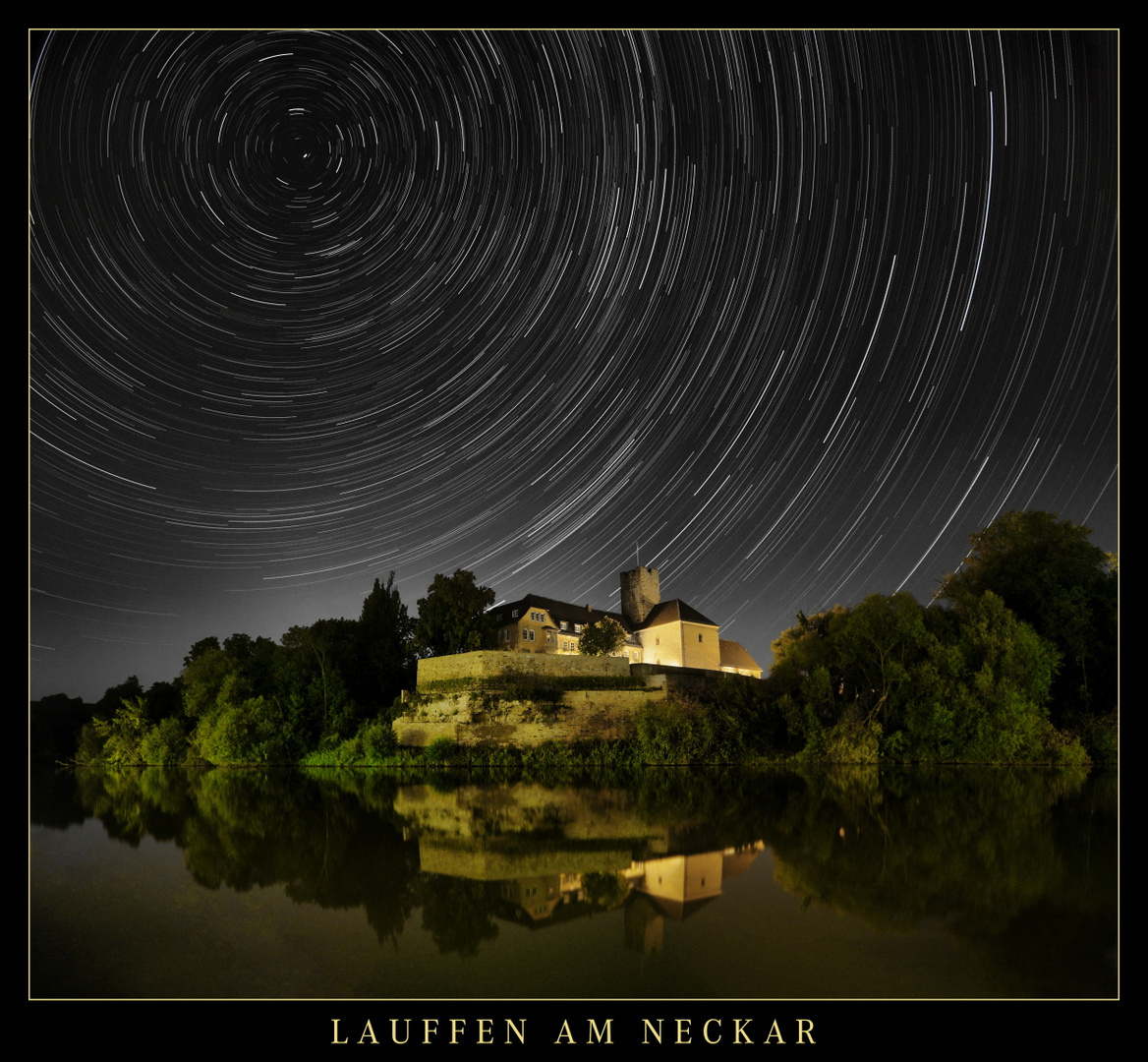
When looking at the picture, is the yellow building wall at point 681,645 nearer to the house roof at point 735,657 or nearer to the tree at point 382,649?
the house roof at point 735,657

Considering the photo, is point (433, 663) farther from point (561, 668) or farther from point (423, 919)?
point (423, 919)

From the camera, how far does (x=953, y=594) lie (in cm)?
3841

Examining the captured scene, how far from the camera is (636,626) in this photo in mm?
64375

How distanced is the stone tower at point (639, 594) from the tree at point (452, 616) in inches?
837

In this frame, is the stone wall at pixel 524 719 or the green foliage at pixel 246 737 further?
the green foliage at pixel 246 737

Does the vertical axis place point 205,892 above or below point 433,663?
below

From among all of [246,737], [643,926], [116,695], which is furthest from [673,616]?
[643,926]

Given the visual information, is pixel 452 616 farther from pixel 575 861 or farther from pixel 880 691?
pixel 575 861

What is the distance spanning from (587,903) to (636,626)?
55.7 m

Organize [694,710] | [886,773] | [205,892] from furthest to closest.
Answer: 1. [694,710]
2. [886,773]
3. [205,892]

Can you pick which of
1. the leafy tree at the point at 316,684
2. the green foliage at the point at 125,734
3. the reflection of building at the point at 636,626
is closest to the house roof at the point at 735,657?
the reflection of building at the point at 636,626

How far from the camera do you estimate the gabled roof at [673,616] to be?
199 feet
